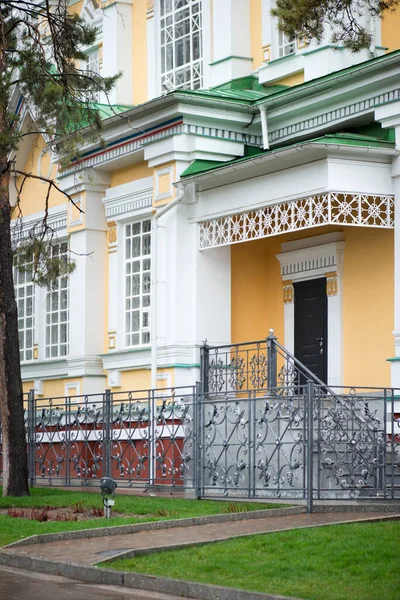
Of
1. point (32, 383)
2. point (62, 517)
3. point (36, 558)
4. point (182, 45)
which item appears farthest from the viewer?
point (32, 383)

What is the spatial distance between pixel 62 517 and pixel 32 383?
9.82 metres

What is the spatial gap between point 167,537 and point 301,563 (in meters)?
2.11

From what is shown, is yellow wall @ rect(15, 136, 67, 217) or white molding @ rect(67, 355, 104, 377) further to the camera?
yellow wall @ rect(15, 136, 67, 217)

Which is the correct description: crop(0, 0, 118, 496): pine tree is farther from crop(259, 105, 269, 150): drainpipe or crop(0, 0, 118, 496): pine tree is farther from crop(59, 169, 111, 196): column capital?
crop(59, 169, 111, 196): column capital

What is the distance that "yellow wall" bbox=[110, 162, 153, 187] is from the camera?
19266mm

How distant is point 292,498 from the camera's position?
1321 centimetres

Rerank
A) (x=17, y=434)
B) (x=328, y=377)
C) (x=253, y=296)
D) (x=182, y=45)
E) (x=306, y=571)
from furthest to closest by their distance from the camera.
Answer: (x=182, y=45)
(x=253, y=296)
(x=328, y=377)
(x=17, y=434)
(x=306, y=571)

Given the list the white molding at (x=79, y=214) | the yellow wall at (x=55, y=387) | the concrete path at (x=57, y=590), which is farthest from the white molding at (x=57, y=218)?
the concrete path at (x=57, y=590)

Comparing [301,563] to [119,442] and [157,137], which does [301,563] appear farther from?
[157,137]

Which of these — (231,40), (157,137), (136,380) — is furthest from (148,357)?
(231,40)

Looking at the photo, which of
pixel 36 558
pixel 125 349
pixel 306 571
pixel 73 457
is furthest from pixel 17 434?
pixel 306 571

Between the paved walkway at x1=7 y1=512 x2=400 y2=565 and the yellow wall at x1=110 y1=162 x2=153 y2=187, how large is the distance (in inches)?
326

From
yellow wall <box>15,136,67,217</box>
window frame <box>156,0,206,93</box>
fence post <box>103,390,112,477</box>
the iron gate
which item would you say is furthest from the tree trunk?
yellow wall <box>15,136,67,217</box>

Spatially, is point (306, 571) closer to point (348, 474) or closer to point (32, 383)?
point (348, 474)
